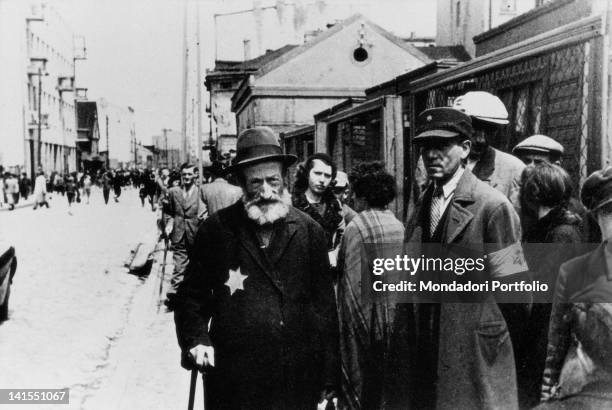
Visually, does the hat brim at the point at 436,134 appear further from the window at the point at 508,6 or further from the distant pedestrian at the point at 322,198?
the window at the point at 508,6

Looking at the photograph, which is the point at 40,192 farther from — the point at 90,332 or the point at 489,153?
the point at 489,153

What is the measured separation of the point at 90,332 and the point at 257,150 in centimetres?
385

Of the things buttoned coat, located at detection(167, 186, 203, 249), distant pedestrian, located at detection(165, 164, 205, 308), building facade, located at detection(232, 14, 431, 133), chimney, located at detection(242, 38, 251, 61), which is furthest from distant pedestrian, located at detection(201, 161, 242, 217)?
chimney, located at detection(242, 38, 251, 61)

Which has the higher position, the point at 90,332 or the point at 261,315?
the point at 261,315

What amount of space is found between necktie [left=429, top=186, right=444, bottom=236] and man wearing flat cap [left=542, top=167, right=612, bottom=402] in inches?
23.1

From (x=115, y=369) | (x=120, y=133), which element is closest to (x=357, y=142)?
(x=115, y=369)

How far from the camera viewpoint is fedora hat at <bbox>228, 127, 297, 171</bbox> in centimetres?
248

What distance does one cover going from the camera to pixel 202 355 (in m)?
2.30

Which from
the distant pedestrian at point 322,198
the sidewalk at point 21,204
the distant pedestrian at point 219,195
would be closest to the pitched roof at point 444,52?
the sidewalk at point 21,204

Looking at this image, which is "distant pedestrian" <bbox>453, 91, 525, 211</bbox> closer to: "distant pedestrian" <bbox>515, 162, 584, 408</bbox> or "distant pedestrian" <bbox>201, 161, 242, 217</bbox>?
"distant pedestrian" <bbox>515, 162, 584, 408</bbox>

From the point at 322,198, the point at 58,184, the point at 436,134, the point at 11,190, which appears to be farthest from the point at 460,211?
the point at 58,184

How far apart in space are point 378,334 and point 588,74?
144 centimetres

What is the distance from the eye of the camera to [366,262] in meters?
3.07

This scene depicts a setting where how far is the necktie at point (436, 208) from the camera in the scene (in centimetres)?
247
